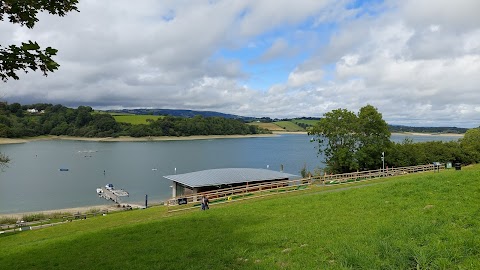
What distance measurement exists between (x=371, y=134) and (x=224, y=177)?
2721 centimetres

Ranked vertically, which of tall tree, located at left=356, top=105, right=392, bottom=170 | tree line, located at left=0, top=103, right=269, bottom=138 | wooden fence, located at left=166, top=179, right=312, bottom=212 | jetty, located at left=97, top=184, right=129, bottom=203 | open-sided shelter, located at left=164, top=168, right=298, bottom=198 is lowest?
jetty, located at left=97, top=184, right=129, bottom=203

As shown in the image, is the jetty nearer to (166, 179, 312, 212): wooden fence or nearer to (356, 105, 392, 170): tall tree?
(166, 179, 312, 212): wooden fence

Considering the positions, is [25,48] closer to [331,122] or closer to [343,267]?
[343,267]

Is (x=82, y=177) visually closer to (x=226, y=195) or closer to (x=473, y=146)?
(x=226, y=195)

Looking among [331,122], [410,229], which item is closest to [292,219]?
[410,229]

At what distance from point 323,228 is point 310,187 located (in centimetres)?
2044

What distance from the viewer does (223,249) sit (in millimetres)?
9148

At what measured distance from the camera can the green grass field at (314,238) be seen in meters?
6.68

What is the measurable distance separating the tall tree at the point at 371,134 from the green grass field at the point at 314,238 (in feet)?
111

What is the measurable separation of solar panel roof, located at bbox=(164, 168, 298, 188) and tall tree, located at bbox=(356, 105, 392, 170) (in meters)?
19.9

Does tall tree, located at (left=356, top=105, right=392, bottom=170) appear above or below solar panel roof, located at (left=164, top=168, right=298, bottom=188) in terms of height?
above

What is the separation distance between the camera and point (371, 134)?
48.2 meters

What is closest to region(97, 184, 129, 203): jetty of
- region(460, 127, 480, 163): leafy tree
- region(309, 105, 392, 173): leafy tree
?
region(309, 105, 392, 173): leafy tree

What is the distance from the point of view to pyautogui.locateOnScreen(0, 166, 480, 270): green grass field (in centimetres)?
668
